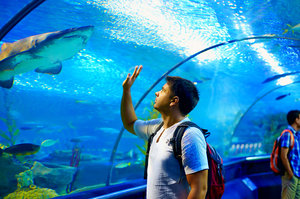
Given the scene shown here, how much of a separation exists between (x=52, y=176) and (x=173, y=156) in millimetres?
3427

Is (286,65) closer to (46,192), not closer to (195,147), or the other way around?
(195,147)

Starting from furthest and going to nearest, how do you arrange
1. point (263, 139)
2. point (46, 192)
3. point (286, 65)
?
point (263, 139), point (286, 65), point (46, 192)

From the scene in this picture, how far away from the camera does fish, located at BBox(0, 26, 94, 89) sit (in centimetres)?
289

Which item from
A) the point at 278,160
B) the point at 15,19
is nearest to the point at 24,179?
the point at 15,19

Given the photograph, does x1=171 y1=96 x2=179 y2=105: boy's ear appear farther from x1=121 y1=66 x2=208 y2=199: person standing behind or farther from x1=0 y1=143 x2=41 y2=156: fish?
x1=0 y1=143 x2=41 y2=156: fish

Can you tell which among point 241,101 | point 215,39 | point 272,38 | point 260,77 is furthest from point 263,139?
point 215,39

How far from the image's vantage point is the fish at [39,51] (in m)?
2.89

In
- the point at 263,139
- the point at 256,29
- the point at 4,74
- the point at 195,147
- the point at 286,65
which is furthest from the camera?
the point at 263,139

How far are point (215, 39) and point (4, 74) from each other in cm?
394

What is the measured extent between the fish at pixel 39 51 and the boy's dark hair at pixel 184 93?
2.51 metres

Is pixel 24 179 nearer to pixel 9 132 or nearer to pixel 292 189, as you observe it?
pixel 9 132

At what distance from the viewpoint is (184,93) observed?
1.39 m

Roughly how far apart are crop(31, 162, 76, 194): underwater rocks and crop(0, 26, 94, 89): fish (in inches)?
63.6

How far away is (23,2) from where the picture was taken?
2.90 metres
